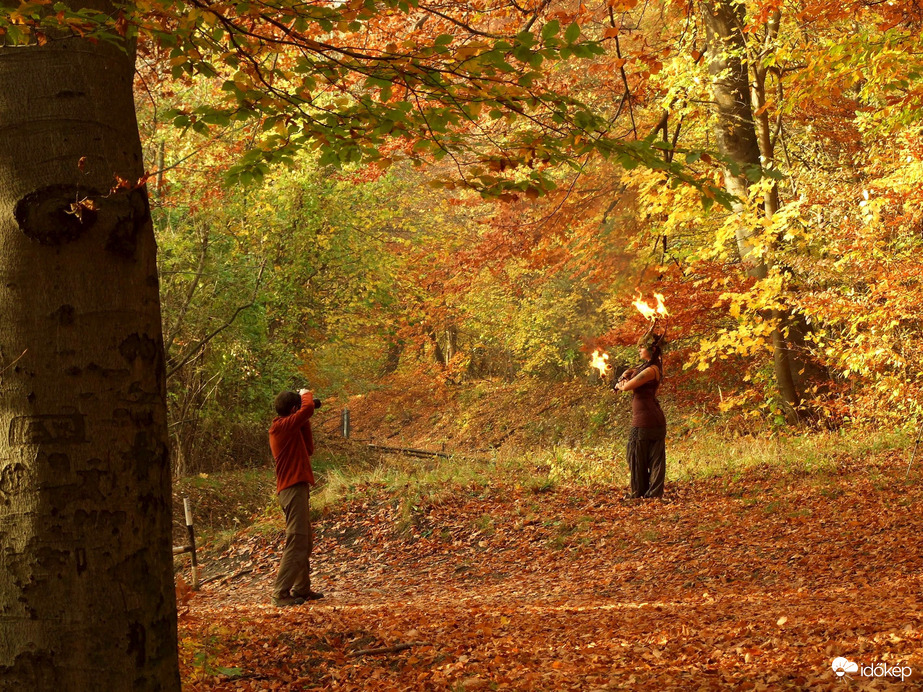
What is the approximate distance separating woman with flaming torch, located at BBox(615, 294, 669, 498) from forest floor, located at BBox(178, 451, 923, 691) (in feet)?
1.50

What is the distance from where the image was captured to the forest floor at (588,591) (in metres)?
4.59

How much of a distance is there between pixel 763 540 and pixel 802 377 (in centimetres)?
722

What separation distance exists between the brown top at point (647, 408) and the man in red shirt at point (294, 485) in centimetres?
455

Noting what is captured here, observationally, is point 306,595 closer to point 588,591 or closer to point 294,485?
point 294,485

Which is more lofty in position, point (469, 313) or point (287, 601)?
point (469, 313)

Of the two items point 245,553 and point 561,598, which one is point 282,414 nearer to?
point 561,598

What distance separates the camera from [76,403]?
278cm

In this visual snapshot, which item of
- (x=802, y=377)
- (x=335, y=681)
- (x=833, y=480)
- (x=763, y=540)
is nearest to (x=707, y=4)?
(x=802, y=377)

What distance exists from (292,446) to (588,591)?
3.22 metres

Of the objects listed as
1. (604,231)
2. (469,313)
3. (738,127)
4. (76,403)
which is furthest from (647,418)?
(469,313)

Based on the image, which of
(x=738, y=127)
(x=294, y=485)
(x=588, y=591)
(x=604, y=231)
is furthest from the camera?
(x=604, y=231)

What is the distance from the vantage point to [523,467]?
1455cm

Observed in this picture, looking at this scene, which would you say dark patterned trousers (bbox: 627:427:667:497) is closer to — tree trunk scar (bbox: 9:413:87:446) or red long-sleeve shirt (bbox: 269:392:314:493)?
red long-sleeve shirt (bbox: 269:392:314:493)

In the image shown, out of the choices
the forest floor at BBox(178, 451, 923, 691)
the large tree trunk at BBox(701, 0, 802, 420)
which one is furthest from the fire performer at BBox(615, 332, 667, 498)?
the large tree trunk at BBox(701, 0, 802, 420)
